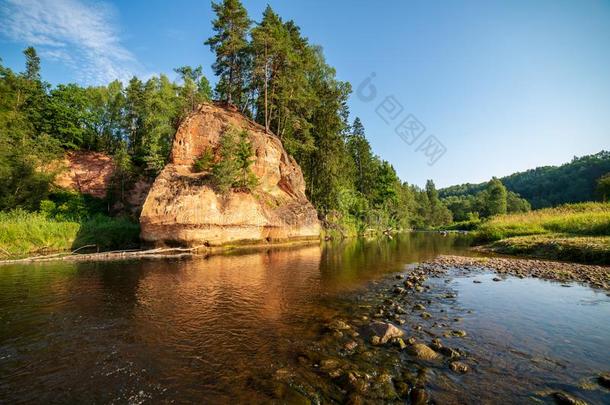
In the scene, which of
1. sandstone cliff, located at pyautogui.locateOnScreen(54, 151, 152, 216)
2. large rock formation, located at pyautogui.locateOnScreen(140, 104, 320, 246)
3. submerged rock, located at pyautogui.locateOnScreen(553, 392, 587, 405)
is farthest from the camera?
sandstone cliff, located at pyautogui.locateOnScreen(54, 151, 152, 216)

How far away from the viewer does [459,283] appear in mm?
14398

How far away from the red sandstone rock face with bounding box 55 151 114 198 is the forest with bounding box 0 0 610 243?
2.70m

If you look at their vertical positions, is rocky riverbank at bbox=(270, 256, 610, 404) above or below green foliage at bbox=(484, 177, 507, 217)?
below

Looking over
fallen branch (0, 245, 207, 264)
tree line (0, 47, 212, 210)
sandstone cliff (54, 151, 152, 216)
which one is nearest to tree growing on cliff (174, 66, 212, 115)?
tree line (0, 47, 212, 210)

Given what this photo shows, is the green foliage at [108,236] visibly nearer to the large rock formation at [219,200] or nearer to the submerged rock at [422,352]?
the large rock formation at [219,200]

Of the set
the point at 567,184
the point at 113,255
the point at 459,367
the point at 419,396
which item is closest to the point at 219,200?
the point at 113,255

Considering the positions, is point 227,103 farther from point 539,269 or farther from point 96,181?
point 539,269

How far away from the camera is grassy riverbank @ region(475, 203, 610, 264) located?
18641 mm

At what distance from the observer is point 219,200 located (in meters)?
28.2

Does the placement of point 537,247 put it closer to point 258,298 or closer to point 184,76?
point 258,298

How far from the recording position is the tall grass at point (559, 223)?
22688 mm

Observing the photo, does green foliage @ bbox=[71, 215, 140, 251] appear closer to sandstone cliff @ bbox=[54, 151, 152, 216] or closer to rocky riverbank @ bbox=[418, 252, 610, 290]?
sandstone cliff @ bbox=[54, 151, 152, 216]

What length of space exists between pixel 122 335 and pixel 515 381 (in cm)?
1049

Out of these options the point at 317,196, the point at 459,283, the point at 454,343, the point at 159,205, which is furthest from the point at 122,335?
the point at 317,196
